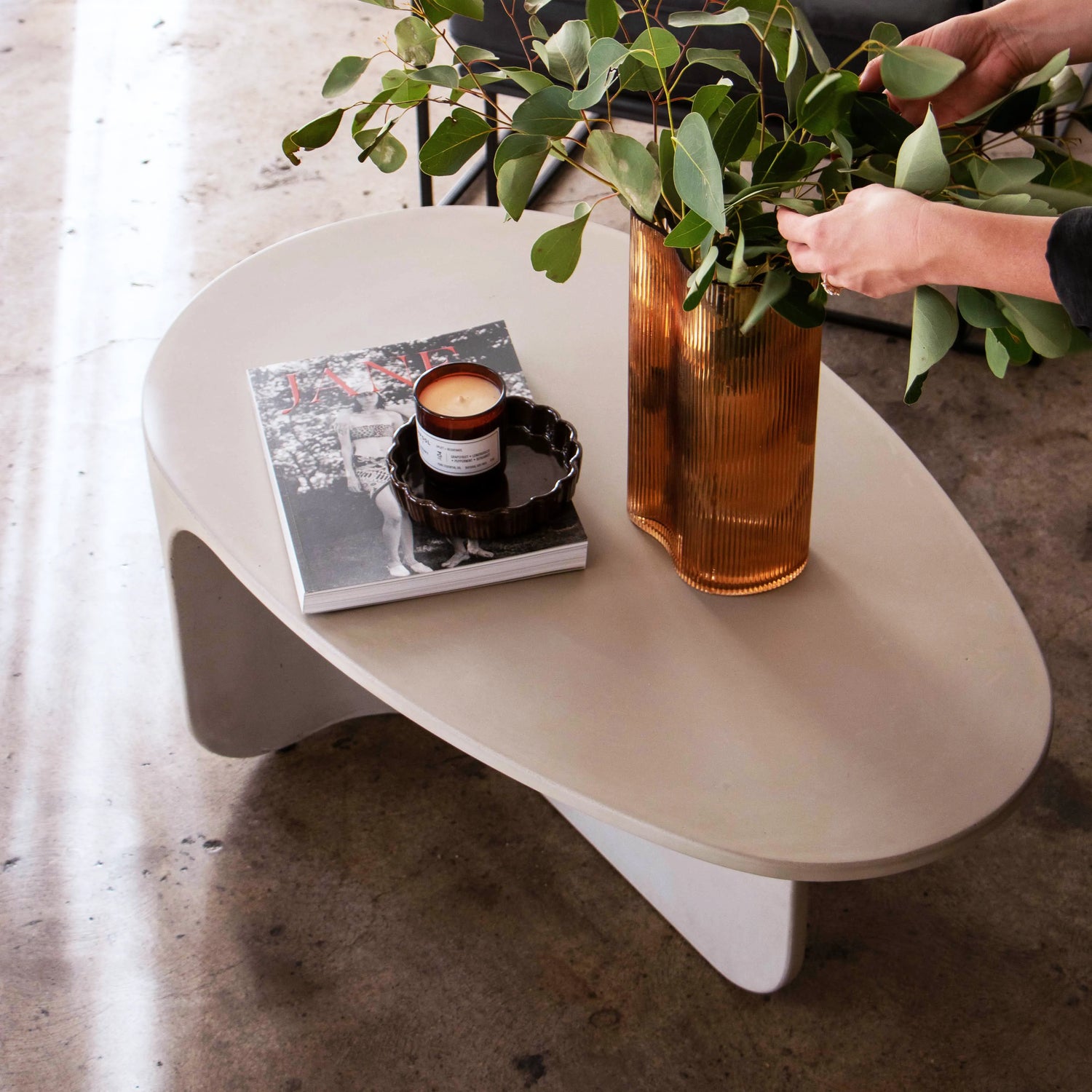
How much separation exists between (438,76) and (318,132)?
0.08 meters

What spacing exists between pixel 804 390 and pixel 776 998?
0.60 metres

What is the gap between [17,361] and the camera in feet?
5.66

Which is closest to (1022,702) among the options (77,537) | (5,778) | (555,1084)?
(555,1084)

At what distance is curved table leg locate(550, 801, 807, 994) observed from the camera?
925 mm

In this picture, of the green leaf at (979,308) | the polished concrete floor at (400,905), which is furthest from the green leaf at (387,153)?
the polished concrete floor at (400,905)

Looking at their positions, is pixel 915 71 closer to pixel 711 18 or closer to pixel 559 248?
pixel 711 18

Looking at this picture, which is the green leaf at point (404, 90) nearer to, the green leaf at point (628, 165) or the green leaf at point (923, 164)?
the green leaf at point (628, 165)

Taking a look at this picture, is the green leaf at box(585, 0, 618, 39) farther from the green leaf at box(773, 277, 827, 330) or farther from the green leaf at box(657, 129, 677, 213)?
the green leaf at box(773, 277, 827, 330)

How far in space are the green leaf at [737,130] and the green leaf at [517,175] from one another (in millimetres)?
110

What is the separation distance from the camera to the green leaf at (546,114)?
2.10 feet

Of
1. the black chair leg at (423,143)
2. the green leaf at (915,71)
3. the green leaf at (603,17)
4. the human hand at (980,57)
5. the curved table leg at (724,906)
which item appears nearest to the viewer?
the green leaf at (915,71)

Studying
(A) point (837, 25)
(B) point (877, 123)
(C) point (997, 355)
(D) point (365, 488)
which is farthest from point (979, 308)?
(A) point (837, 25)

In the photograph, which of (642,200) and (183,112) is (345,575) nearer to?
(642,200)

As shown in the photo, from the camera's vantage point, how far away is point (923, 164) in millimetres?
600
